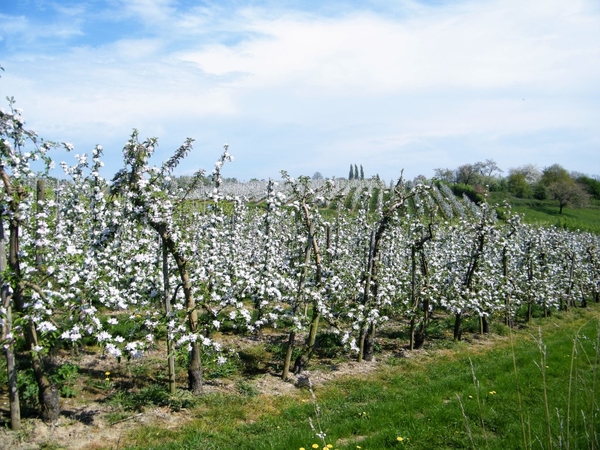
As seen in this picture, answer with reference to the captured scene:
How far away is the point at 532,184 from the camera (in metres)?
113

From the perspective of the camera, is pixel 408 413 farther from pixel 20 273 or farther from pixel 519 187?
pixel 519 187

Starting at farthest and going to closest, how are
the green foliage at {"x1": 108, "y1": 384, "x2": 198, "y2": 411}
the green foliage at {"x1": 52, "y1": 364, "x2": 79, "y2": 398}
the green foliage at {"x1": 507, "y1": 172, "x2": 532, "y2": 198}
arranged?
the green foliage at {"x1": 507, "y1": 172, "x2": 532, "y2": 198}, the green foliage at {"x1": 108, "y1": 384, "x2": 198, "y2": 411}, the green foliage at {"x1": 52, "y1": 364, "x2": 79, "y2": 398}

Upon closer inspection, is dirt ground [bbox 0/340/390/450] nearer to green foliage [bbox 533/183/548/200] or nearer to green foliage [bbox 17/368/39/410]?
green foliage [bbox 17/368/39/410]

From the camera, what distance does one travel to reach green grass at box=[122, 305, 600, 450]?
24.0ft

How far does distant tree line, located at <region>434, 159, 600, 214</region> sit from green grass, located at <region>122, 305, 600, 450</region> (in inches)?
2883

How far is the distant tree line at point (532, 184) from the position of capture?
283 ft

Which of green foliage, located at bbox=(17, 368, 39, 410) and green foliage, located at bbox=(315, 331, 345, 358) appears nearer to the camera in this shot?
green foliage, located at bbox=(17, 368, 39, 410)

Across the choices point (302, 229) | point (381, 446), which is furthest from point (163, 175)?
point (381, 446)

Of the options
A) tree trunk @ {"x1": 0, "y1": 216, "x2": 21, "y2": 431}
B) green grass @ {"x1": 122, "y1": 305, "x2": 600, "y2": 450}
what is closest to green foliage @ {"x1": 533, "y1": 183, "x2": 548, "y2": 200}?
green grass @ {"x1": 122, "y1": 305, "x2": 600, "y2": 450}

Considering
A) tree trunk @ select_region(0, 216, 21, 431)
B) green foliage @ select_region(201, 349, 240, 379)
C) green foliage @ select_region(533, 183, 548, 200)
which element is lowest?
green foliage @ select_region(201, 349, 240, 379)

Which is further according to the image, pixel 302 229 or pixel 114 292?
pixel 302 229

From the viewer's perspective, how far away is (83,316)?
26.4 ft

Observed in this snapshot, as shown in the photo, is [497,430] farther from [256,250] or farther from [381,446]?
[256,250]

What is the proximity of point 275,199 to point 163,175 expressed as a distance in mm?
3172
